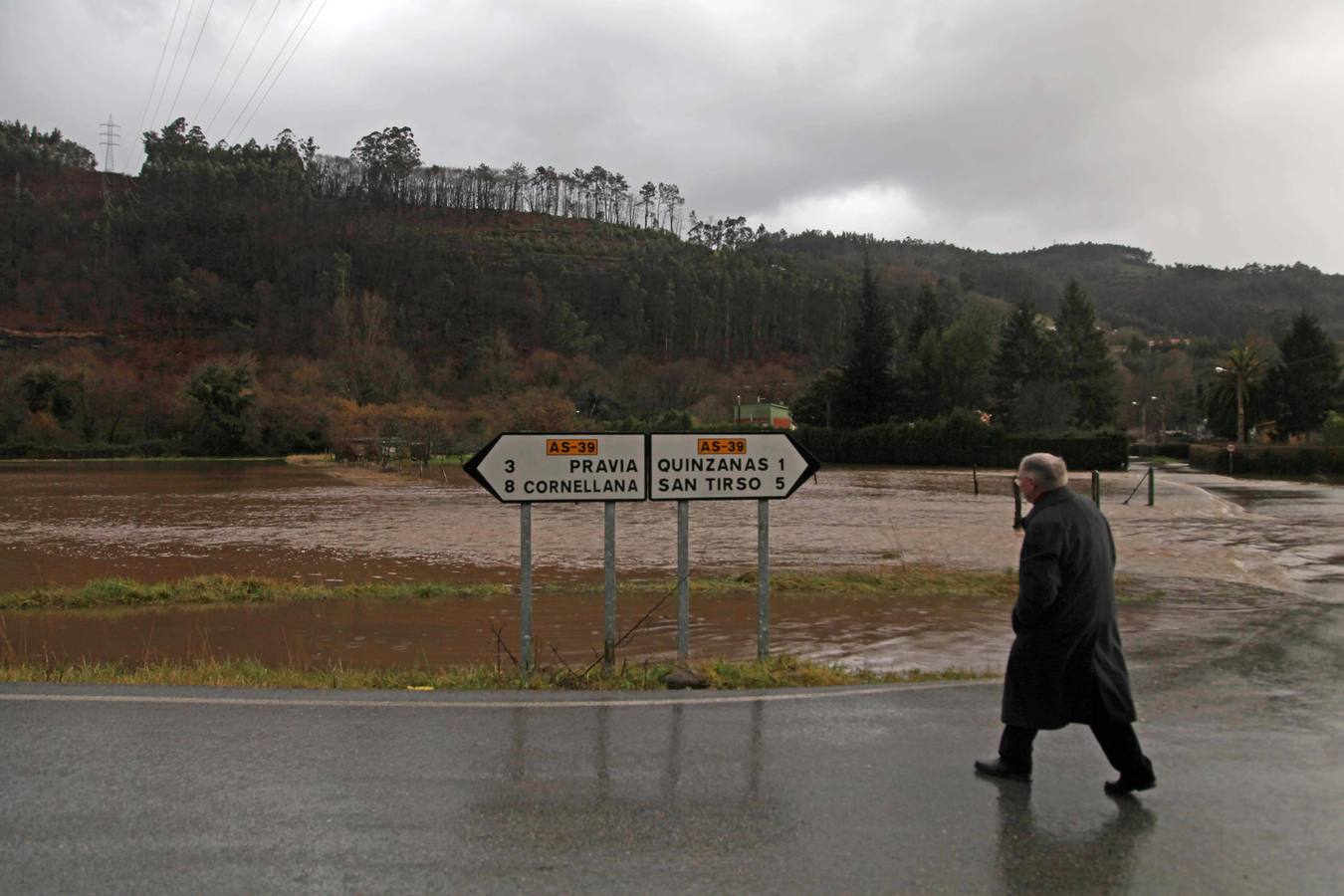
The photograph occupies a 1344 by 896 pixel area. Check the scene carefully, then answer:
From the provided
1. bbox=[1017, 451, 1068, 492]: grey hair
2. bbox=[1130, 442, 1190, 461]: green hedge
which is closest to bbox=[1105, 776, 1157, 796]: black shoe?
bbox=[1017, 451, 1068, 492]: grey hair

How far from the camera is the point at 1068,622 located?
5.03 meters

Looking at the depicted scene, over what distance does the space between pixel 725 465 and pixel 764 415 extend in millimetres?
98986

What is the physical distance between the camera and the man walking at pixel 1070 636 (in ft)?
16.4

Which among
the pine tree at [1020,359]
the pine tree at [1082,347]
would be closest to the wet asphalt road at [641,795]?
the pine tree at [1020,359]

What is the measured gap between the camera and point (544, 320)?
175000 mm

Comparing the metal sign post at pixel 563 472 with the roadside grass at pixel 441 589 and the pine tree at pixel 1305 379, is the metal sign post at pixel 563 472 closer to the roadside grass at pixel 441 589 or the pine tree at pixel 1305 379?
the roadside grass at pixel 441 589

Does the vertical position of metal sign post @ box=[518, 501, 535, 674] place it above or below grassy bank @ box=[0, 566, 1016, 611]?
above

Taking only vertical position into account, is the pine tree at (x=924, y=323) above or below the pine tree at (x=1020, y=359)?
above

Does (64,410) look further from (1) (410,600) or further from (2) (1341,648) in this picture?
(2) (1341,648)

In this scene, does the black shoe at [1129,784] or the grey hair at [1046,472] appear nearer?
the black shoe at [1129,784]

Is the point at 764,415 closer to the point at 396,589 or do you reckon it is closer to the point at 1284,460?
the point at 1284,460

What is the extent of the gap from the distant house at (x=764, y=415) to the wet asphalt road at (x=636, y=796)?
88.1 metres

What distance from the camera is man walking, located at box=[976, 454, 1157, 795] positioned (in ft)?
16.4

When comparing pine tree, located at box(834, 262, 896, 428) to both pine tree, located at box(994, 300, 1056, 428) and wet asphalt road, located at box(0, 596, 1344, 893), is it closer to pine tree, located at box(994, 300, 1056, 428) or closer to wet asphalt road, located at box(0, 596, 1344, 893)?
pine tree, located at box(994, 300, 1056, 428)
